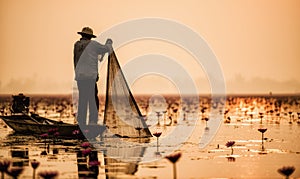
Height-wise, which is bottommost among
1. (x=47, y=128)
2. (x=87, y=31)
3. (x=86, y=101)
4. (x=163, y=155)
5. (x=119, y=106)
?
(x=163, y=155)

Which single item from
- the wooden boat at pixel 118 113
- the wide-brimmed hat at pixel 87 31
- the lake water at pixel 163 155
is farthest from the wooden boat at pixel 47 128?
the wide-brimmed hat at pixel 87 31

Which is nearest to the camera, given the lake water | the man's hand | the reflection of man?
the lake water

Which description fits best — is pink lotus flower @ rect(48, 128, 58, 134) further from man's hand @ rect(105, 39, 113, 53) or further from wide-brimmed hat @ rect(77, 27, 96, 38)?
wide-brimmed hat @ rect(77, 27, 96, 38)

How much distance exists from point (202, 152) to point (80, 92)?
→ 13.6ft

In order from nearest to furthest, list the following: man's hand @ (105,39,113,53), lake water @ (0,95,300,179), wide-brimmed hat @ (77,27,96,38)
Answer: lake water @ (0,95,300,179) < man's hand @ (105,39,113,53) < wide-brimmed hat @ (77,27,96,38)

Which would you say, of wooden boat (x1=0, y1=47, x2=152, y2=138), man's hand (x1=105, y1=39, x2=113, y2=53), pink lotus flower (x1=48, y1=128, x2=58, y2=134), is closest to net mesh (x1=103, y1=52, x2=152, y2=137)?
wooden boat (x1=0, y1=47, x2=152, y2=138)

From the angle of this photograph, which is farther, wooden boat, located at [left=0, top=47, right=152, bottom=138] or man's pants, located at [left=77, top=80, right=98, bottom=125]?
wooden boat, located at [left=0, top=47, right=152, bottom=138]

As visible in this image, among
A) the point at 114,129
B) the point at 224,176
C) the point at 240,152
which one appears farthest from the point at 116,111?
the point at 224,176

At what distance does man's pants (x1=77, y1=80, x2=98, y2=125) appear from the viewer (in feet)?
51.7

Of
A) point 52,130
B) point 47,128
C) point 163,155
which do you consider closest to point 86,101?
point 47,128

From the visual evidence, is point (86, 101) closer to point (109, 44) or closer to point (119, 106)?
point (119, 106)

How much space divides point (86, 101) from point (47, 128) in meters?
1.31

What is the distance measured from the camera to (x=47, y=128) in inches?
640

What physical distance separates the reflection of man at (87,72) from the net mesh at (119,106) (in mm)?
378
